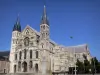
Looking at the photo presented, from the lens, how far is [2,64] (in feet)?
273

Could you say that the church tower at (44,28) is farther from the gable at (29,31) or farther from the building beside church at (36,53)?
the gable at (29,31)

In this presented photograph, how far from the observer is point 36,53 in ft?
249

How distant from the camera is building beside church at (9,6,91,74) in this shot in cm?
7450

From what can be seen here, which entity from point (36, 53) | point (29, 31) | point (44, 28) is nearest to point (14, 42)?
point (29, 31)

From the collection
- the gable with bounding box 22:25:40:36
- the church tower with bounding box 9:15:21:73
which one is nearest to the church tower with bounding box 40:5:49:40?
the gable with bounding box 22:25:40:36

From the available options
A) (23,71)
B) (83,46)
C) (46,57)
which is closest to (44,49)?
(46,57)

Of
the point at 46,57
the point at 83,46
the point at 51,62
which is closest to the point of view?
the point at 46,57

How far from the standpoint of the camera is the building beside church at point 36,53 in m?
74.5

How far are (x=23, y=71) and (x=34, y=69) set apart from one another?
5.32 metres

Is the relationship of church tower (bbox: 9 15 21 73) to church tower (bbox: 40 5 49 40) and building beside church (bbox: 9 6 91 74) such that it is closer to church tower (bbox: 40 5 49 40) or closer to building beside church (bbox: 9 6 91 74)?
building beside church (bbox: 9 6 91 74)

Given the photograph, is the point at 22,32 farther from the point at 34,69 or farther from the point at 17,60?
the point at 34,69

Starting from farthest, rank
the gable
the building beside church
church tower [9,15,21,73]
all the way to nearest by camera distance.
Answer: church tower [9,15,21,73] → the gable → the building beside church

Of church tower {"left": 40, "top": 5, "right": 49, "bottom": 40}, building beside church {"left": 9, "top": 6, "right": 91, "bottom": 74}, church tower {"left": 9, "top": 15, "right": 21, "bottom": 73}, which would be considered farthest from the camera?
church tower {"left": 9, "top": 15, "right": 21, "bottom": 73}

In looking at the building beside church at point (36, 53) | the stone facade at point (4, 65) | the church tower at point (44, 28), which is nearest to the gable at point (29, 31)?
the building beside church at point (36, 53)
